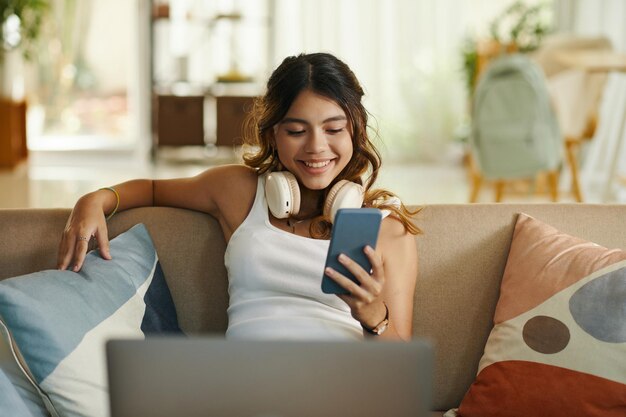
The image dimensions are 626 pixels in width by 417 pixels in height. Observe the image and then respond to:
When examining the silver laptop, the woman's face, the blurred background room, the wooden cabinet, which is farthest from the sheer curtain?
the silver laptop

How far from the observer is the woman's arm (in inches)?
72.2

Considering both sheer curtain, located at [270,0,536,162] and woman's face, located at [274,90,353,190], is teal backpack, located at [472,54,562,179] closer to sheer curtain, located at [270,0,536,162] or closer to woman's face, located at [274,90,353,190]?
sheer curtain, located at [270,0,536,162]

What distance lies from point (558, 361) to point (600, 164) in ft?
18.3

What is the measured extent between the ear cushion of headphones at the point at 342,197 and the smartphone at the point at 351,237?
1.02 feet

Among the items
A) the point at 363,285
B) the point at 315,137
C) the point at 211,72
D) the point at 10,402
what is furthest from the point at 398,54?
the point at 10,402

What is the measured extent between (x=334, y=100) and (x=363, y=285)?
46 cm

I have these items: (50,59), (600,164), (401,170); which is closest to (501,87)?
(600,164)

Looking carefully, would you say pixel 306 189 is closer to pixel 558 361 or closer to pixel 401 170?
pixel 558 361

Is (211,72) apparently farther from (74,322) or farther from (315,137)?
(74,322)

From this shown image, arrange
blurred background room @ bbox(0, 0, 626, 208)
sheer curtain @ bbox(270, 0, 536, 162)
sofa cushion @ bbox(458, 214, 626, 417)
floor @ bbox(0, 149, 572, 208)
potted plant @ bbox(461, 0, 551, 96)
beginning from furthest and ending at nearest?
sheer curtain @ bbox(270, 0, 536, 162) → blurred background room @ bbox(0, 0, 626, 208) → potted plant @ bbox(461, 0, 551, 96) → floor @ bbox(0, 149, 572, 208) → sofa cushion @ bbox(458, 214, 626, 417)

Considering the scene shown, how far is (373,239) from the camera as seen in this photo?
1.47 m

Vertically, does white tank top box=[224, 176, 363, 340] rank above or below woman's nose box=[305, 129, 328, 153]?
below

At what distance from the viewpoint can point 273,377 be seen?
989 millimetres

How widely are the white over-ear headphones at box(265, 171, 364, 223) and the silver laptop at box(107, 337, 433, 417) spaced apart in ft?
2.76
